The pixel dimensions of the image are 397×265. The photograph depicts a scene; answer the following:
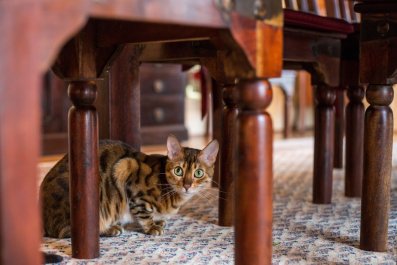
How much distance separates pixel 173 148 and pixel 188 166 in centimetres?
7

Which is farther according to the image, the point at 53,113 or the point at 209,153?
the point at 53,113

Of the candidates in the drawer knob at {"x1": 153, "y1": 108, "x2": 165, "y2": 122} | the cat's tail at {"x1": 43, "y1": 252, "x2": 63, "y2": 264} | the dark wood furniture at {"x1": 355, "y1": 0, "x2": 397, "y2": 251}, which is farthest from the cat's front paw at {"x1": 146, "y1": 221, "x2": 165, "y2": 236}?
the drawer knob at {"x1": 153, "y1": 108, "x2": 165, "y2": 122}

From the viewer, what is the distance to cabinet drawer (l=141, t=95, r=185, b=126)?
153 inches

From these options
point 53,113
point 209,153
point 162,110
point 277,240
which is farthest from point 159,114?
point 277,240

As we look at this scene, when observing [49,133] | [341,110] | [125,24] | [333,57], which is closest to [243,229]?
[125,24]

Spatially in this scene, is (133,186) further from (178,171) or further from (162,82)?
(162,82)

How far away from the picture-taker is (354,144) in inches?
82.7

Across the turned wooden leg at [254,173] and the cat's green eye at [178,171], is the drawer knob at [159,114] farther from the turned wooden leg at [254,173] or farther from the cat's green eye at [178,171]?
the turned wooden leg at [254,173]

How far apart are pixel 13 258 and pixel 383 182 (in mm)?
898

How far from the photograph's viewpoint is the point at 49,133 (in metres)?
3.39

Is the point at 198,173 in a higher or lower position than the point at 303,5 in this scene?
lower

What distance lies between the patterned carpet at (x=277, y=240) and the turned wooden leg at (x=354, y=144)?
6 centimetres

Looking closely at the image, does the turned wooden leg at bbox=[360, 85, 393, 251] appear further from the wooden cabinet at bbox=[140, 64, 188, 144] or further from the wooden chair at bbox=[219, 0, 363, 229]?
the wooden cabinet at bbox=[140, 64, 188, 144]

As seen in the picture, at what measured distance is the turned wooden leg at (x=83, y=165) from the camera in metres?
1.21
